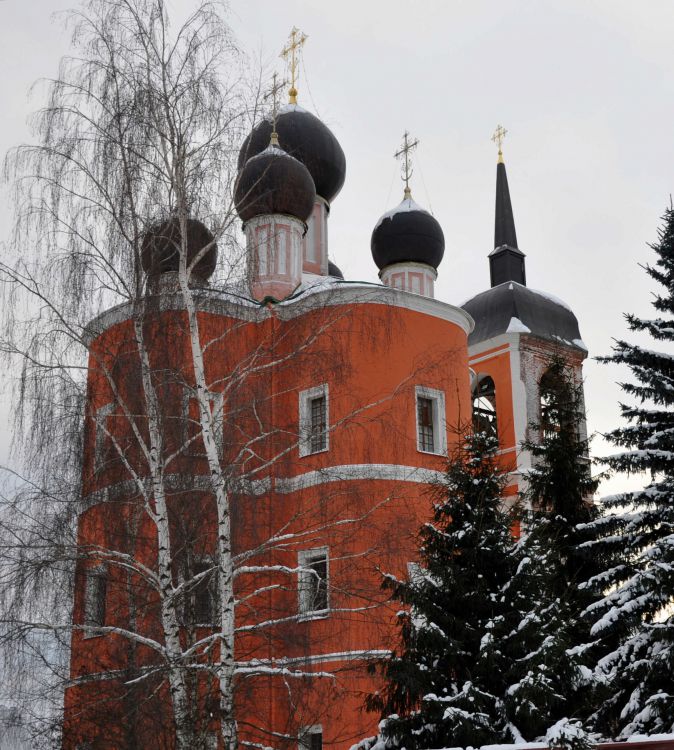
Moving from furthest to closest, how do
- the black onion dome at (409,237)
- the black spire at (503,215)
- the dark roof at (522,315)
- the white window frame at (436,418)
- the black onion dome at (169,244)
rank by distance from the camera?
the black spire at (503,215) < the dark roof at (522,315) < the black onion dome at (409,237) < the white window frame at (436,418) < the black onion dome at (169,244)

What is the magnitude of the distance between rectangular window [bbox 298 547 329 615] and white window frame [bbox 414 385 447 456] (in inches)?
99.8

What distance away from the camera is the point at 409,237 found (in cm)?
2317

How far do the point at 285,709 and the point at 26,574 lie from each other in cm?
718

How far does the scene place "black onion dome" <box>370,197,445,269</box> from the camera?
912 inches

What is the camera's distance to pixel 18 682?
1006cm

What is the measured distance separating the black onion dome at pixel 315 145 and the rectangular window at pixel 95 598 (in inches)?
548

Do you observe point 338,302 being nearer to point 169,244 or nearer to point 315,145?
point 169,244

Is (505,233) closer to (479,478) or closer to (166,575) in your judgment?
(479,478)

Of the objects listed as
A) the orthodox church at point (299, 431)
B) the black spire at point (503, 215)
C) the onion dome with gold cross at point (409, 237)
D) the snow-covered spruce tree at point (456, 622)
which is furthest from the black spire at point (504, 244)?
the snow-covered spruce tree at point (456, 622)

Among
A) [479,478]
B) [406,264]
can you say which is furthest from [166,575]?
[406,264]

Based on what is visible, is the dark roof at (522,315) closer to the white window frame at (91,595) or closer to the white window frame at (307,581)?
the white window frame at (307,581)

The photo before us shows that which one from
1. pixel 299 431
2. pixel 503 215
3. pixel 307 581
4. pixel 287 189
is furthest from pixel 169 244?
pixel 503 215

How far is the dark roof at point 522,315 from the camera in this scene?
26.2m

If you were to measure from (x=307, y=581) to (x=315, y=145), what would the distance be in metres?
12.7
